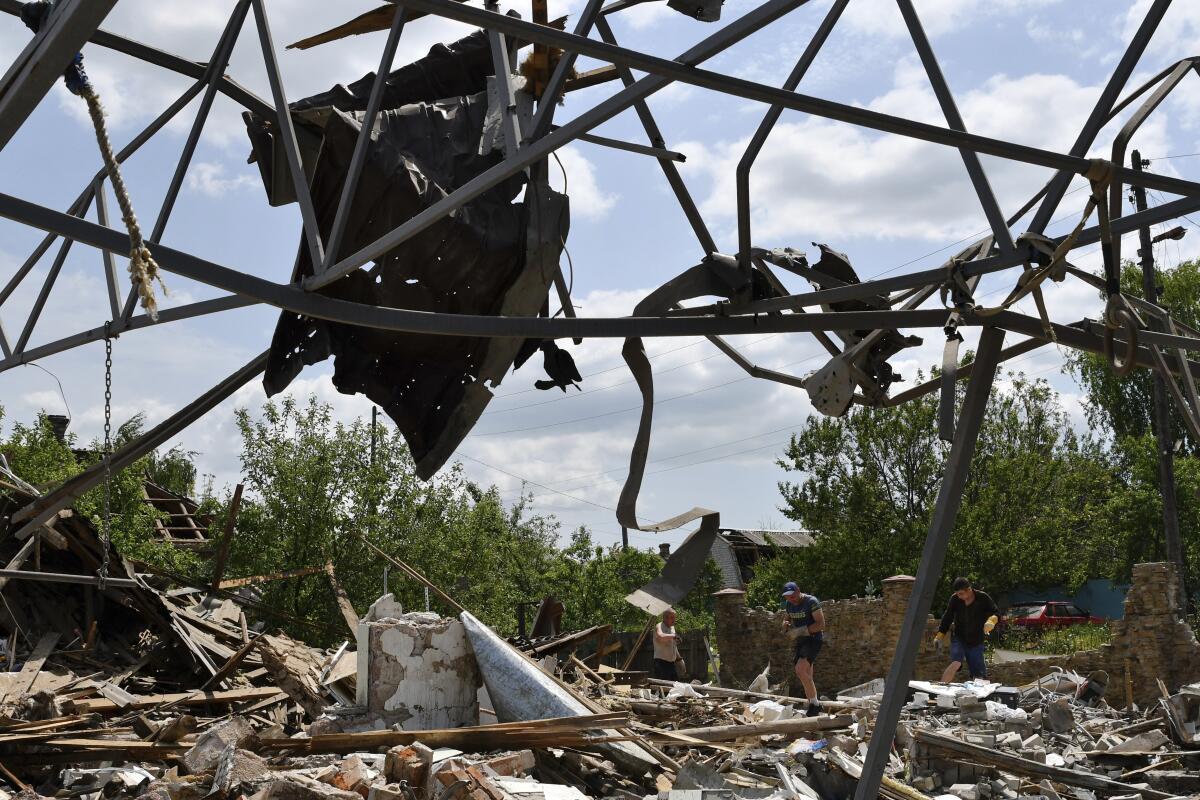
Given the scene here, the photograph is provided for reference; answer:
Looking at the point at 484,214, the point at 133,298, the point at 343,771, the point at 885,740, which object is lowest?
the point at 343,771

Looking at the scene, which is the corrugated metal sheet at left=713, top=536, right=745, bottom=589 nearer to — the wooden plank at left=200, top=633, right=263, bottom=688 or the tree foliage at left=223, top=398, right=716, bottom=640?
the tree foliage at left=223, top=398, right=716, bottom=640

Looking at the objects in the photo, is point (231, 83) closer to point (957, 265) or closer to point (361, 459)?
point (957, 265)

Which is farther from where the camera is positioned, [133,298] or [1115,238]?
[133,298]

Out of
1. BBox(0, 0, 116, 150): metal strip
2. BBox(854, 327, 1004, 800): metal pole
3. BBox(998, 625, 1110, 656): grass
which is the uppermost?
BBox(0, 0, 116, 150): metal strip

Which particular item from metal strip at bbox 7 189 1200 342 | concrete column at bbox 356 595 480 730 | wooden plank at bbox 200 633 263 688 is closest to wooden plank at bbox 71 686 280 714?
wooden plank at bbox 200 633 263 688

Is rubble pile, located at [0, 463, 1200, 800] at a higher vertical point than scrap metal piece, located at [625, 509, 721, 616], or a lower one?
lower

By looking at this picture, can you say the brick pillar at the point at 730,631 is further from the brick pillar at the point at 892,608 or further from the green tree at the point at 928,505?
the green tree at the point at 928,505

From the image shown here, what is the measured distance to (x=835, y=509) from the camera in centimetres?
3591

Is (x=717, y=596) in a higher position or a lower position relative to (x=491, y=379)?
lower

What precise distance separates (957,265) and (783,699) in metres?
9.22

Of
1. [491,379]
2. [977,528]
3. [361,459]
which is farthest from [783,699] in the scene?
[977,528]

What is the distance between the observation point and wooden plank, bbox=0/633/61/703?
10875 mm

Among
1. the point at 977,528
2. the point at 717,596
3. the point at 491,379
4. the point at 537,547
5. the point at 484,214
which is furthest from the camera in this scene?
the point at 537,547

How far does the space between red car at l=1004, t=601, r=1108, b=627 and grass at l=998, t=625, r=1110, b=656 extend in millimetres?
761
